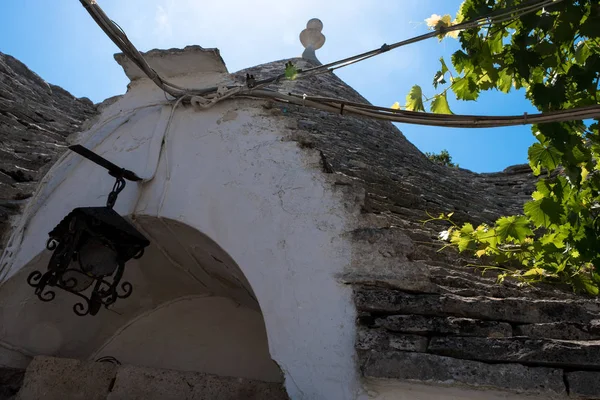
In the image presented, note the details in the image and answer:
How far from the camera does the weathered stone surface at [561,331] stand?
2449mm

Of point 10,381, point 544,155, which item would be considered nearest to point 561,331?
point 544,155

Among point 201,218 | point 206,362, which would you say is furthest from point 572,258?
point 206,362

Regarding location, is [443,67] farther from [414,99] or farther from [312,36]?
[312,36]

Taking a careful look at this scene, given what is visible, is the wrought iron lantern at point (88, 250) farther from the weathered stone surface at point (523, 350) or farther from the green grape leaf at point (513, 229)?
the green grape leaf at point (513, 229)

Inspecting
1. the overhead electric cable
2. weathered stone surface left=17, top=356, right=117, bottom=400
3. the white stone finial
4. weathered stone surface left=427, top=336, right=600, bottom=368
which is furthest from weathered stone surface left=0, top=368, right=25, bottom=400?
the white stone finial

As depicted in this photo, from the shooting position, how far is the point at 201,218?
331 centimetres

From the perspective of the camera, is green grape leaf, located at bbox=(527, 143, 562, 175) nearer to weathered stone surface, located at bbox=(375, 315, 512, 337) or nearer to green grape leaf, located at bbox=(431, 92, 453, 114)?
Answer: green grape leaf, located at bbox=(431, 92, 453, 114)

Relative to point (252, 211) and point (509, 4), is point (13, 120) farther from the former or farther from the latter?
point (509, 4)

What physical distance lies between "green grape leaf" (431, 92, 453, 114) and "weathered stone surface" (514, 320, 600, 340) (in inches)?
50.9

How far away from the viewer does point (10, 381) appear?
11.1ft

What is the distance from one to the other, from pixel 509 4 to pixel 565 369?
1.70m

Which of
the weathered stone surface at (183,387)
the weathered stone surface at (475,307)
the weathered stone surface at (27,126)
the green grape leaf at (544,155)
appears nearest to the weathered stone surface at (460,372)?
the weathered stone surface at (475,307)

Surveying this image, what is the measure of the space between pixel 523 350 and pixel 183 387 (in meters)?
1.52

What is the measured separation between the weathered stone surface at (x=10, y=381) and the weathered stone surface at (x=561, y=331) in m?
2.49
